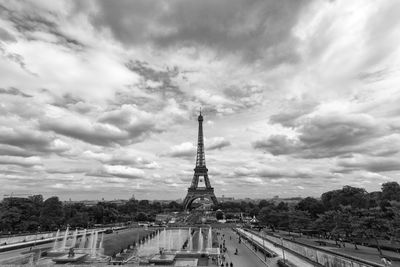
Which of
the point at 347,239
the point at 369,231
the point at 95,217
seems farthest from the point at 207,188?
the point at 369,231

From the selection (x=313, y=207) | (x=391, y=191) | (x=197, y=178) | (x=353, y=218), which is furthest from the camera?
(x=197, y=178)

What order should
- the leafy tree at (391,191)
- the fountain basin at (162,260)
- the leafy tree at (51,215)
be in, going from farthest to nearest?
the leafy tree at (51,215) → the leafy tree at (391,191) → the fountain basin at (162,260)

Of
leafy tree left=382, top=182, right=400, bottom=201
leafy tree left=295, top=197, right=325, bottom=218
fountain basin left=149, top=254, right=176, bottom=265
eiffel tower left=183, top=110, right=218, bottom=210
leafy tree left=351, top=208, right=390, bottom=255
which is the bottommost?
fountain basin left=149, top=254, right=176, bottom=265

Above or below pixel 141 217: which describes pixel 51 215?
below

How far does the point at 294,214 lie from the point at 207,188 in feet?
190

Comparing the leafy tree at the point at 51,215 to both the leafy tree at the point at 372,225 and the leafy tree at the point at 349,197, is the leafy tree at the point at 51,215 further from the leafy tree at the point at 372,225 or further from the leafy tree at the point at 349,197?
the leafy tree at the point at 349,197

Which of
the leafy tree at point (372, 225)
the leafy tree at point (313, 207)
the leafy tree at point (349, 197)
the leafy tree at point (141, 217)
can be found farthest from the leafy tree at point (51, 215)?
the leafy tree at point (313, 207)

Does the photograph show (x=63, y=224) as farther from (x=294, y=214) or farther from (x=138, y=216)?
(x=294, y=214)

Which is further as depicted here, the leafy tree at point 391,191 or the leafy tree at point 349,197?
the leafy tree at point 349,197

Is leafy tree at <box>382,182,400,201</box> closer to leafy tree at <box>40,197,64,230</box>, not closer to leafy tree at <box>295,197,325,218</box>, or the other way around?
leafy tree at <box>295,197,325,218</box>

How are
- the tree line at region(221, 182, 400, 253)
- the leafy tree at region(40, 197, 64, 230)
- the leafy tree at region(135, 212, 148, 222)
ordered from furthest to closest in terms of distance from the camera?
the leafy tree at region(135, 212, 148, 222) → the leafy tree at region(40, 197, 64, 230) → the tree line at region(221, 182, 400, 253)

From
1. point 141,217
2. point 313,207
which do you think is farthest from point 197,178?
point 313,207

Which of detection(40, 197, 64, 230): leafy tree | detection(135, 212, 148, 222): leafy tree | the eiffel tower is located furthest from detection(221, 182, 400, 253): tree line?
detection(40, 197, 64, 230): leafy tree

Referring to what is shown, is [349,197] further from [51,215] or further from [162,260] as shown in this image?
[51,215]
